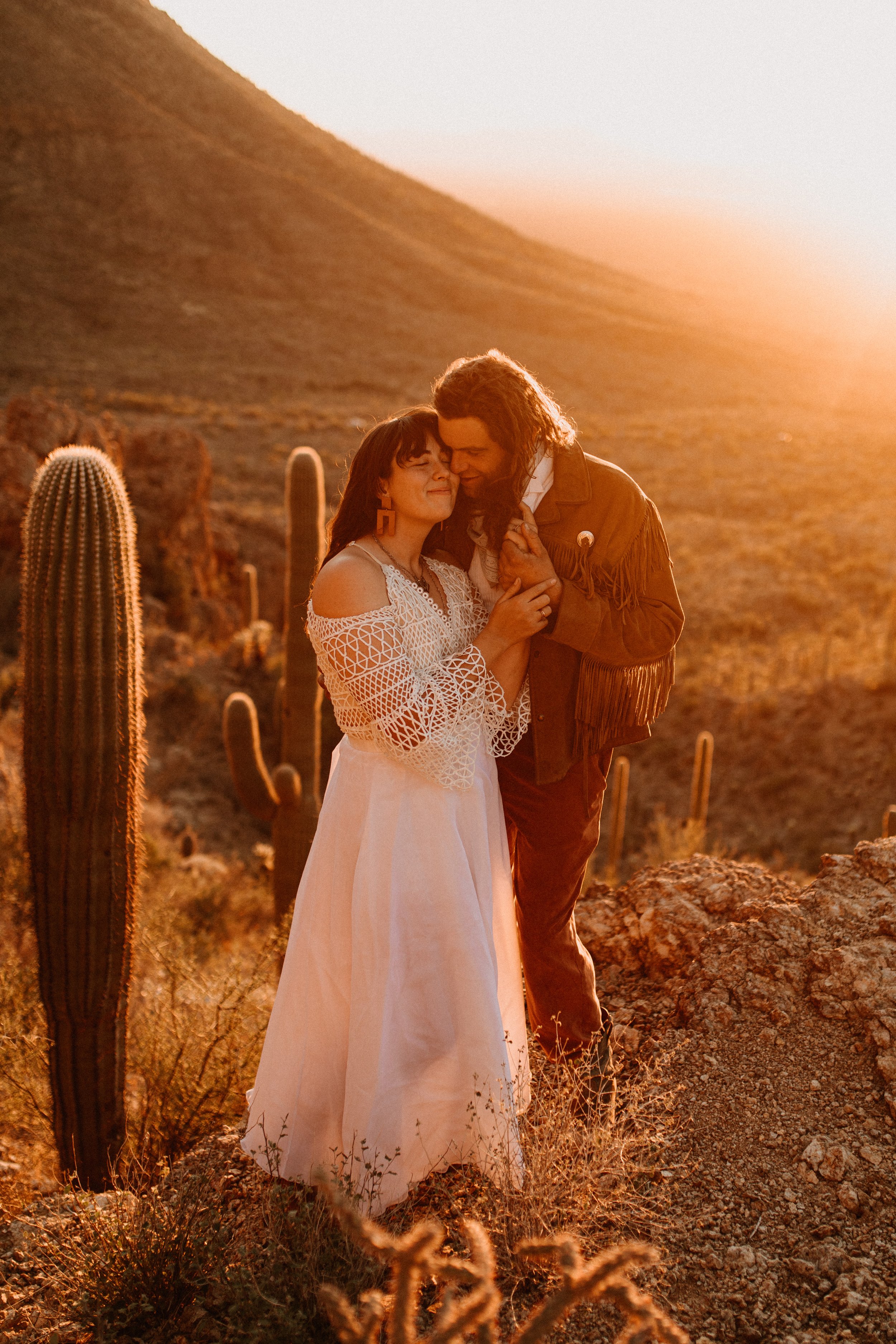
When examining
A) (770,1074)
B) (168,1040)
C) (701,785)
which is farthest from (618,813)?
(770,1074)

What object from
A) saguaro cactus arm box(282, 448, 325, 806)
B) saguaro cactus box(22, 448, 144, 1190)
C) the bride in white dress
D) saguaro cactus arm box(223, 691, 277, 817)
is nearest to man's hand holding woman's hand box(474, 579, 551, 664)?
the bride in white dress

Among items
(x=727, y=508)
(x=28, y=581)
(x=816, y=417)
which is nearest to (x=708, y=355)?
(x=816, y=417)

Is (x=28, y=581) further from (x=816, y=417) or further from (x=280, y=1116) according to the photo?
(x=816, y=417)

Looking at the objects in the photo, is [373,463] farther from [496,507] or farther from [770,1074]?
[770,1074]

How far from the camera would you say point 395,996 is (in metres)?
2.63

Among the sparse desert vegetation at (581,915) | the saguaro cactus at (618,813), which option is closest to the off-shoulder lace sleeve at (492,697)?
the sparse desert vegetation at (581,915)

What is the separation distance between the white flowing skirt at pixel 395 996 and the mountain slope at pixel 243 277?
94.3 feet

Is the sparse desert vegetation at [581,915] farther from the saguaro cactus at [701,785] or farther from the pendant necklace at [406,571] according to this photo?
the pendant necklace at [406,571]

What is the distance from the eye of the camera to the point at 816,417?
3847cm

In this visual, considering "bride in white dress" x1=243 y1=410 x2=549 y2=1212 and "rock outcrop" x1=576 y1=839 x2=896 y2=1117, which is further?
"rock outcrop" x1=576 y1=839 x2=896 y2=1117

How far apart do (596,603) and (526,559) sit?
245mm

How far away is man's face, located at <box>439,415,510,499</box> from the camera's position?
2.63 metres

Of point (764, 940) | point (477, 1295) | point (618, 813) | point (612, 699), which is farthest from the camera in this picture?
point (618, 813)

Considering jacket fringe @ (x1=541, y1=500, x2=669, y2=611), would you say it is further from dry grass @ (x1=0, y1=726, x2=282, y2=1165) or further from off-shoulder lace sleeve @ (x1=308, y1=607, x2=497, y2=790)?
dry grass @ (x1=0, y1=726, x2=282, y2=1165)
